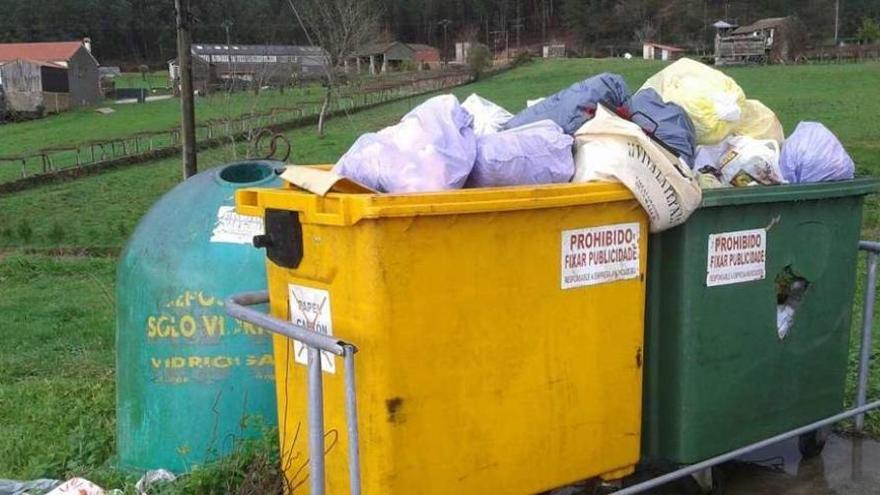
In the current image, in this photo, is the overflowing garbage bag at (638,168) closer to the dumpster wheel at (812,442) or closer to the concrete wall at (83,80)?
the dumpster wheel at (812,442)

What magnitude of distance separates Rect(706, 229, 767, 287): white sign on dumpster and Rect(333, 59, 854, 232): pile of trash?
0.23 m

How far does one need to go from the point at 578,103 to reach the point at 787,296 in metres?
1.28

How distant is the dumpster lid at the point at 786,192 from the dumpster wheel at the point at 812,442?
3.63 feet

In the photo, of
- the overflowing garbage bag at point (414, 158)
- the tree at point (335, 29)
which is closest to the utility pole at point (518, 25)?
the tree at point (335, 29)

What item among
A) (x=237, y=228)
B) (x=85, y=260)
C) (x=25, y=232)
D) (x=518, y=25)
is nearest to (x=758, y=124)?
(x=237, y=228)

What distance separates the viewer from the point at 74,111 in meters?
66.2

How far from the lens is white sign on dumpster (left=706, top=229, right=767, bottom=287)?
3566 millimetres

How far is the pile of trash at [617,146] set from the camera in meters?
2.99

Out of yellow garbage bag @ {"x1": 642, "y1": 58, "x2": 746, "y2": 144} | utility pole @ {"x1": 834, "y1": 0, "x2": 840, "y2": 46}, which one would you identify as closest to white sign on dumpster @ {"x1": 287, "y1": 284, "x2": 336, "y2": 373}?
yellow garbage bag @ {"x1": 642, "y1": 58, "x2": 746, "y2": 144}

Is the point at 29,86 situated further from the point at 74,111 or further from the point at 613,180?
the point at 613,180

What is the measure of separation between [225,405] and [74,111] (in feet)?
224

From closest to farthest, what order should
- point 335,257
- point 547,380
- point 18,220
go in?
point 335,257 < point 547,380 < point 18,220

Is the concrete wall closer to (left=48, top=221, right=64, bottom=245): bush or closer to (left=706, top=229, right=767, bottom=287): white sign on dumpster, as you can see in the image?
(left=48, top=221, right=64, bottom=245): bush

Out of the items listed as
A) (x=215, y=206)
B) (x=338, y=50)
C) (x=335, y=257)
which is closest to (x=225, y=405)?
(x=215, y=206)
